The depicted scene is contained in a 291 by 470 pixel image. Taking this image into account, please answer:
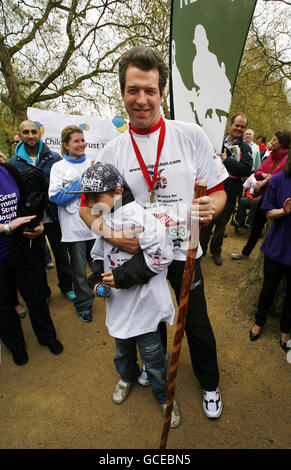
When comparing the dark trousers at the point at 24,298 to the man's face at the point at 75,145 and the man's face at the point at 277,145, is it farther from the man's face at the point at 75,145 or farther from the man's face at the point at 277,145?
the man's face at the point at 277,145

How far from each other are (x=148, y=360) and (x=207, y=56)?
5.92 feet

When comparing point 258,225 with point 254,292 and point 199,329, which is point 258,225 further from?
point 199,329

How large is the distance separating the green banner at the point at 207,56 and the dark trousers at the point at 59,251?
2.60 metres

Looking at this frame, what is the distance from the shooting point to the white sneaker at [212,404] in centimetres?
191

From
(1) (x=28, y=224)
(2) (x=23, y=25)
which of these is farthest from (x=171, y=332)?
(2) (x=23, y=25)

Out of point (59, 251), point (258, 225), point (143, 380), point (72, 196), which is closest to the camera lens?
point (143, 380)

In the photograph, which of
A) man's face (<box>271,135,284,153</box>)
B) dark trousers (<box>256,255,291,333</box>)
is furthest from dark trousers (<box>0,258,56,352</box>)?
man's face (<box>271,135,284,153</box>)

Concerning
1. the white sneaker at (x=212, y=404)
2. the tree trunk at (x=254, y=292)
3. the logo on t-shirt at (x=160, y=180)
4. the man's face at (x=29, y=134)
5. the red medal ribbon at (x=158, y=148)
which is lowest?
the white sneaker at (x=212, y=404)

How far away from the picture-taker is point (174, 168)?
1.49 metres

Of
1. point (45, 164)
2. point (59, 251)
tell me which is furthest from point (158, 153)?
point (59, 251)

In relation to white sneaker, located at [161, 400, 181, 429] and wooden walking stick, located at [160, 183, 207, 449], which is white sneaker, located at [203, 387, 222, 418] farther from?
wooden walking stick, located at [160, 183, 207, 449]

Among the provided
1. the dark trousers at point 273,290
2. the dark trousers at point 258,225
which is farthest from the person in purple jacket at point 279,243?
the dark trousers at point 258,225
